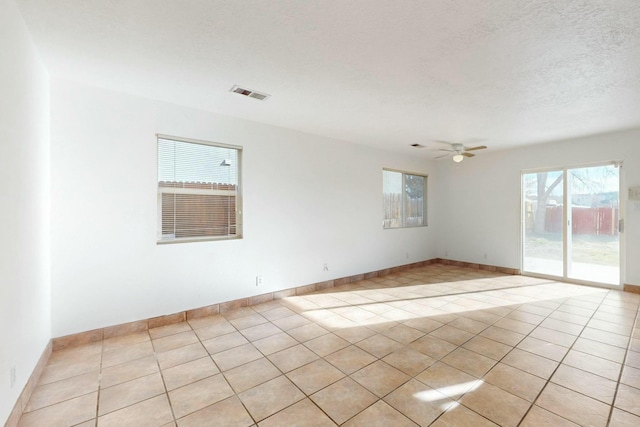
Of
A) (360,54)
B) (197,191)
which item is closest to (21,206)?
(197,191)

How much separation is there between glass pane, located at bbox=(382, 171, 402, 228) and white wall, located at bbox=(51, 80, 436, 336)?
3.43ft

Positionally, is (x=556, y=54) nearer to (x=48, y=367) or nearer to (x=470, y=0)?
(x=470, y=0)

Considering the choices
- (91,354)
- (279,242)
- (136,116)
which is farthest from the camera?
(279,242)

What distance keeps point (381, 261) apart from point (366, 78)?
398 cm

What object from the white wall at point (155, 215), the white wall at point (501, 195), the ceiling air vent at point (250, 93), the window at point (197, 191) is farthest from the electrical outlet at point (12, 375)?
the white wall at point (501, 195)

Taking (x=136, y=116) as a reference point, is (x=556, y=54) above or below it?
above

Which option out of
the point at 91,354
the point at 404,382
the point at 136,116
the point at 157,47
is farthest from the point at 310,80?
the point at 91,354

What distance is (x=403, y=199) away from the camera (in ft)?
21.5

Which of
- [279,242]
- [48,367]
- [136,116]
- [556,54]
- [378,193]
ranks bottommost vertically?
[48,367]

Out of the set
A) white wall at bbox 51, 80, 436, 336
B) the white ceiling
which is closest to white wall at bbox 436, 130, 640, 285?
the white ceiling

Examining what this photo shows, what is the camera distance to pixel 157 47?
2287mm

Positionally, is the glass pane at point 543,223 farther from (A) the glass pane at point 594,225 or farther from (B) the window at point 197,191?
(B) the window at point 197,191

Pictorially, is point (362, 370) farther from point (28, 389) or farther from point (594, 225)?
point (594, 225)

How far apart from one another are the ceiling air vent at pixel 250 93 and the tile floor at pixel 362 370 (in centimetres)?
264
